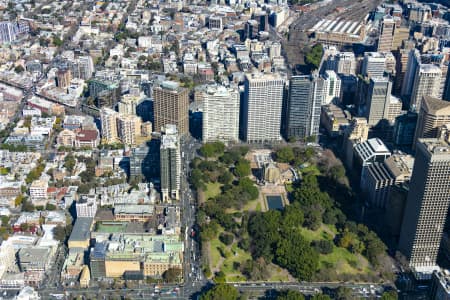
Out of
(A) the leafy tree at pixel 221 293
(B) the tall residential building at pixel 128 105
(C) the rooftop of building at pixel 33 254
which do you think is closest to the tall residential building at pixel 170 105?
(B) the tall residential building at pixel 128 105

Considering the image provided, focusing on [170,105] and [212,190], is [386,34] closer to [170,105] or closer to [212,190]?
[170,105]

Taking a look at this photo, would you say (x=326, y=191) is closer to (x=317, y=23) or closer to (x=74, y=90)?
(x=74, y=90)

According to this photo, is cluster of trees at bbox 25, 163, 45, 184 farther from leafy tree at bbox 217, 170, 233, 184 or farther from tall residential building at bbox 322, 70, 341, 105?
tall residential building at bbox 322, 70, 341, 105

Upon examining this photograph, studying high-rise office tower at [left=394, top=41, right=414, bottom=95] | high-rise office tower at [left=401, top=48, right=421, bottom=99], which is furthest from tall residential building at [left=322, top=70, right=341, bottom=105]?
high-rise office tower at [left=394, top=41, right=414, bottom=95]

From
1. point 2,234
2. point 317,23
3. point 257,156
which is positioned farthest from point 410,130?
point 317,23

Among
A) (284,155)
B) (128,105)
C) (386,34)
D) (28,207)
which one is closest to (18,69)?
(128,105)
